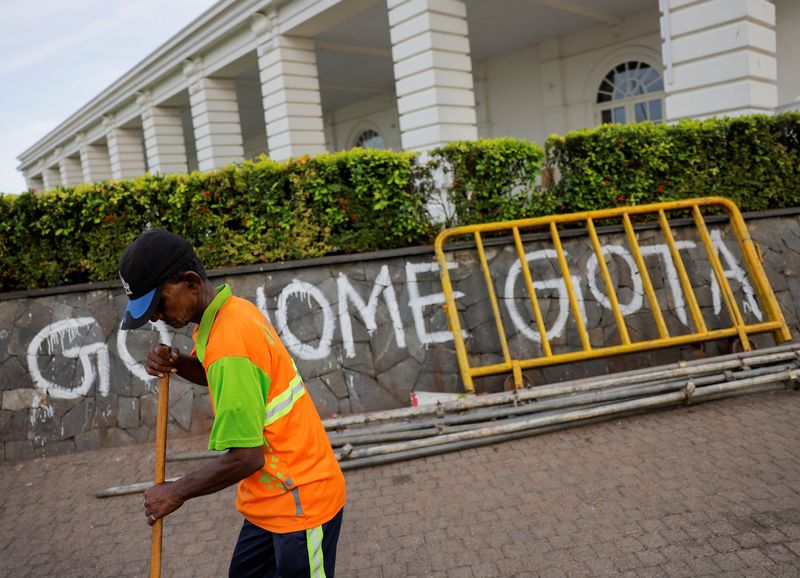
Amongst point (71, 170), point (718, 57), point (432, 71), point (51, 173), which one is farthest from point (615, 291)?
point (51, 173)

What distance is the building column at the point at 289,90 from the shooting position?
13711mm

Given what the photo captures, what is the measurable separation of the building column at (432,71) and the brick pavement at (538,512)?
7548mm

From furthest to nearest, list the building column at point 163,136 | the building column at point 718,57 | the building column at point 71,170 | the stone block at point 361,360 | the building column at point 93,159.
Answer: the building column at point 71,170, the building column at point 93,159, the building column at point 163,136, the building column at point 718,57, the stone block at point 361,360

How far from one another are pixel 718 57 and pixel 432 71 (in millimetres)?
4662

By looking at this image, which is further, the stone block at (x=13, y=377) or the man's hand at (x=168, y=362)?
the stone block at (x=13, y=377)

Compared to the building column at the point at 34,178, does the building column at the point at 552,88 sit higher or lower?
lower

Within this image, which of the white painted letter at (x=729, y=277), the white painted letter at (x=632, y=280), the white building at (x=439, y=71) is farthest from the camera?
the white building at (x=439, y=71)

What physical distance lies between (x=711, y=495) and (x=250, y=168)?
16.2 feet

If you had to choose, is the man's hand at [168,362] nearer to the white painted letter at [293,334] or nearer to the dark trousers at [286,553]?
the dark trousers at [286,553]

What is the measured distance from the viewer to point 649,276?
21.0 feet

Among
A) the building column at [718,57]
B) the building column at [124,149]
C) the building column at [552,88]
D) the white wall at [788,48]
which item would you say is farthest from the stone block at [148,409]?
the building column at [124,149]

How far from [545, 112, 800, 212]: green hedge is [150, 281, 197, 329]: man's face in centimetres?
542

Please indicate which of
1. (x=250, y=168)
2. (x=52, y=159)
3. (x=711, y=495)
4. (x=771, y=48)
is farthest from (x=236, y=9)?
(x=52, y=159)

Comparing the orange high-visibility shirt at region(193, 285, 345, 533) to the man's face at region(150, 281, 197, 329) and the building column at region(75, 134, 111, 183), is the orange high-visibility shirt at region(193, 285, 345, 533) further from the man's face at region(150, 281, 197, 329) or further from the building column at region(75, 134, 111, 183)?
the building column at region(75, 134, 111, 183)
